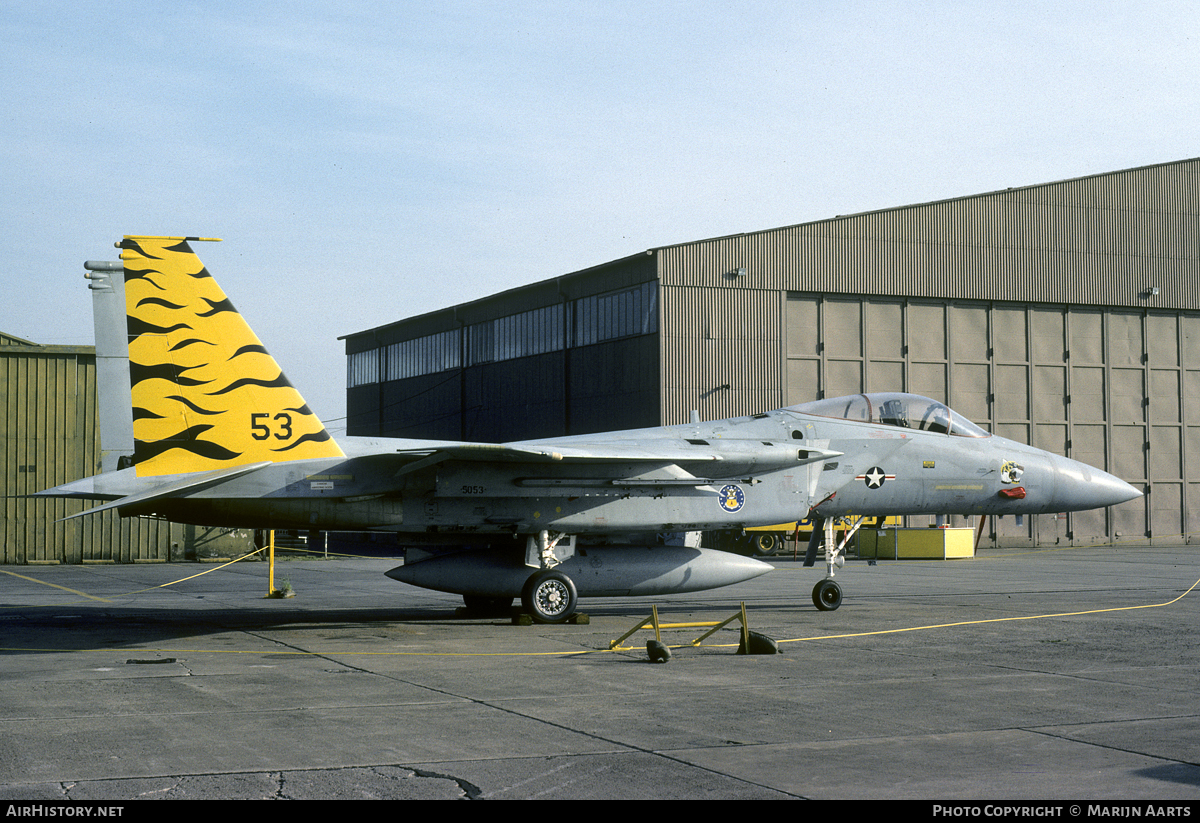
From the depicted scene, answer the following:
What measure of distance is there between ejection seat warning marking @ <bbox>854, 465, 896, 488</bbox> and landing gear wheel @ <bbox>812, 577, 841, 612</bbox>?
5.26ft

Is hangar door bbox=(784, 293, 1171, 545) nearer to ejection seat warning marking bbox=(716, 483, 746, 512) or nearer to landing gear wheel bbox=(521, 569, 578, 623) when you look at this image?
ejection seat warning marking bbox=(716, 483, 746, 512)

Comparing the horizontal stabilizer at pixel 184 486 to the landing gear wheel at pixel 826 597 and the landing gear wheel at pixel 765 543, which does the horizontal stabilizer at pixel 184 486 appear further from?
the landing gear wheel at pixel 765 543

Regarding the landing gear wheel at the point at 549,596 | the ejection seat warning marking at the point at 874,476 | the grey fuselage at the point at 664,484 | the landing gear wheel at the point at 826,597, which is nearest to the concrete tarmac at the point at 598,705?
the landing gear wheel at the point at 549,596

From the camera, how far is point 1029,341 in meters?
42.2

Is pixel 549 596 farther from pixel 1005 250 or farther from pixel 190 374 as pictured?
pixel 1005 250

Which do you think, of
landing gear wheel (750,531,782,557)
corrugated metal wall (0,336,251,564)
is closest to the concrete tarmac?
corrugated metal wall (0,336,251,564)

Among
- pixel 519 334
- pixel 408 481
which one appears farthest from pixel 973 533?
pixel 408 481

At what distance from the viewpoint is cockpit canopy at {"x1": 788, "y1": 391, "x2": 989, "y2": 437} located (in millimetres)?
16078

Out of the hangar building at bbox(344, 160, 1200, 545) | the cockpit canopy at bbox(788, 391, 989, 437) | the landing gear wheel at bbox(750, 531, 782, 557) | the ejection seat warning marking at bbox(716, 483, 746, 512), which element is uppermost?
the hangar building at bbox(344, 160, 1200, 545)

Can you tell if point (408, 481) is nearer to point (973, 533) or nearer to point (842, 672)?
point (842, 672)

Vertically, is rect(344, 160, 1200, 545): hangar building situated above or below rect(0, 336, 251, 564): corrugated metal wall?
above

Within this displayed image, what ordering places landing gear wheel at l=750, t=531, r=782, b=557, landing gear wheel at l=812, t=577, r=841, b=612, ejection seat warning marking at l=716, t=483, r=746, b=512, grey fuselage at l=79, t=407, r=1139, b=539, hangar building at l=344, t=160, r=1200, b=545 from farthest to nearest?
hangar building at l=344, t=160, r=1200, b=545, landing gear wheel at l=750, t=531, r=782, b=557, landing gear wheel at l=812, t=577, r=841, b=612, ejection seat warning marking at l=716, t=483, r=746, b=512, grey fuselage at l=79, t=407, r=1139, b=539

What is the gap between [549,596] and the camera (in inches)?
553

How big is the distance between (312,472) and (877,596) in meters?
10.6
